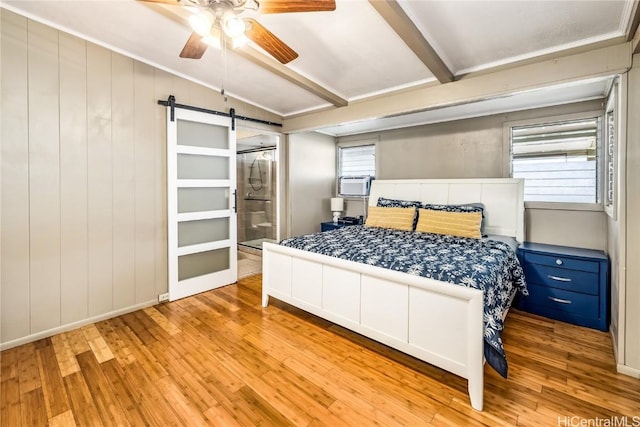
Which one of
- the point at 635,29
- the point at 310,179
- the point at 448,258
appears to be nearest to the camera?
the point at 635,29

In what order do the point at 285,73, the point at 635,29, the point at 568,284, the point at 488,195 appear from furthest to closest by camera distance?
the point at 488,195, the point at 285,73, the point at 568,284, the point at 635,29

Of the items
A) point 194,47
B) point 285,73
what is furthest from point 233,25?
point 285,73

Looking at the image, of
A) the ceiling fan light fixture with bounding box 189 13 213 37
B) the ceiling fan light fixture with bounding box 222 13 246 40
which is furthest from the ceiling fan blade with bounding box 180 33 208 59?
the ceiling fan light fixture with bounding box 222 13 246 40

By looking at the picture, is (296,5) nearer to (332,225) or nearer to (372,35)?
A: (372,35)

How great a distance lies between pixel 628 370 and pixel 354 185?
3.68m

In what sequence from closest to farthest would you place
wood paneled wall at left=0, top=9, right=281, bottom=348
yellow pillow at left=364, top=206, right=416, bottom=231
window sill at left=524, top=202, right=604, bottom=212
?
1. wood paneled wall at left=0, top=9, right=281, bottom=348
2. window sill at left=524, top=202, right=604, bottom=212
3. yellow pillow at left=364, top=206, right=416, bottom=231

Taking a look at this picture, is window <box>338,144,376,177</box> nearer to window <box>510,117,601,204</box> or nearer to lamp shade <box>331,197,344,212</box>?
lamp shade <box>331,197,344,212</box>

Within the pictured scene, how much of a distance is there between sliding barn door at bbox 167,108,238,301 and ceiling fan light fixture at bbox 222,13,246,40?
192 centimetres

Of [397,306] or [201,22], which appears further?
[397,306]

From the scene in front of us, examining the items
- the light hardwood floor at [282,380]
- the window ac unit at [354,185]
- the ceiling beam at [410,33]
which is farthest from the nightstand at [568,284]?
the window ac unit at [354,185]

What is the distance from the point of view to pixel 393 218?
3604 mm

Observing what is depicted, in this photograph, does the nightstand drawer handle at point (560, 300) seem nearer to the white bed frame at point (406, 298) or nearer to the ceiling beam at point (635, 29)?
the white bed frame at point (406, 298)

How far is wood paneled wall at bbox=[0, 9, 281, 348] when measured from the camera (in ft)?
7.66

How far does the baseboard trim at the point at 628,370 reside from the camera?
1.97m
